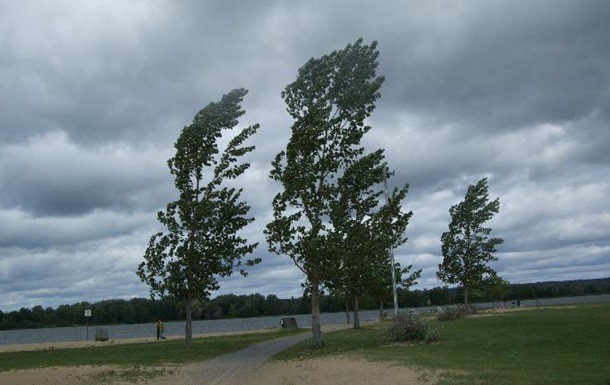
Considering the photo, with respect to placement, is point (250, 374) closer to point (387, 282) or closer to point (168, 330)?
point (387, 282)

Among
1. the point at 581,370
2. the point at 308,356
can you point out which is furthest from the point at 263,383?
the point at 581,370

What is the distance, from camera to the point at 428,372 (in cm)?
1608

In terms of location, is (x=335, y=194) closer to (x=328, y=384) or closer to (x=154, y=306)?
(x=328, y=384)

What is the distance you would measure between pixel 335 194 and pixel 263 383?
1266cm

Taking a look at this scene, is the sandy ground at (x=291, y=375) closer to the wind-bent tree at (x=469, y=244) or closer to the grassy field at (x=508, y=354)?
the grassy field at (x=508, y=354)

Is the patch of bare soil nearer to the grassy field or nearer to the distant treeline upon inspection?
the grassy field

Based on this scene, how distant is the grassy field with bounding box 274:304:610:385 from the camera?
14.4 metres

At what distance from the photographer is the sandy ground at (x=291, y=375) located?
53.3 ft

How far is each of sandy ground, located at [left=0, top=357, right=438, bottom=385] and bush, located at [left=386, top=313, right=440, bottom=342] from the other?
5414 millimetres

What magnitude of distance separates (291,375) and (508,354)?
270 inches

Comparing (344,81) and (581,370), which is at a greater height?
(344,81)

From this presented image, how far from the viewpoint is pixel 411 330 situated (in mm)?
26109

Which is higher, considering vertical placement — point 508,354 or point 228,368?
point 508,354

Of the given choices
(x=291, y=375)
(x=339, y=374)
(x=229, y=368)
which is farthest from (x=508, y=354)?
(x=229, y=368)
